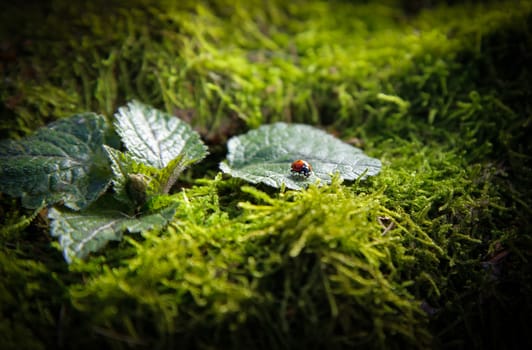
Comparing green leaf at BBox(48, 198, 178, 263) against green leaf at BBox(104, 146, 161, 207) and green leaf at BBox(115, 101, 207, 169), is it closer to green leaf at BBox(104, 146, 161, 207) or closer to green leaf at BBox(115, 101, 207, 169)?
green leaf at BBox(104, 146, 161, 207)

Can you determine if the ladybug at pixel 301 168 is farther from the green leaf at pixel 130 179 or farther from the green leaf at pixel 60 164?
the green leaf at pixel 60 164

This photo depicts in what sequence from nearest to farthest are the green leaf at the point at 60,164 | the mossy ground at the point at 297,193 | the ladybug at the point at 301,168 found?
the mossy ground at the point at 297,193 < the green leaf at the point at 60,164 < the ladybug at the point at 301,168

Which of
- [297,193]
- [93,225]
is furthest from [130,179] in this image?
[297,193]

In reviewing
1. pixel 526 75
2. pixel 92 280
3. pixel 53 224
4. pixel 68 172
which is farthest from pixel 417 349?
pixel 526 75

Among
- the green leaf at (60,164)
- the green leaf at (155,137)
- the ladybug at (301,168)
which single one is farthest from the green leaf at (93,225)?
the ladybug at (301,168)

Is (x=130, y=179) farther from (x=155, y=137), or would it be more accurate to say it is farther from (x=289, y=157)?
(x=289, y=157)

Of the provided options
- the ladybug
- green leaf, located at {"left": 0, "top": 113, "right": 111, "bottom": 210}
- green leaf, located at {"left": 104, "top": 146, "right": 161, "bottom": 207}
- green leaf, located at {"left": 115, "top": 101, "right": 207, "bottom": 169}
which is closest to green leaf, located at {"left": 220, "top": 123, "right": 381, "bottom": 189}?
the ladybug
